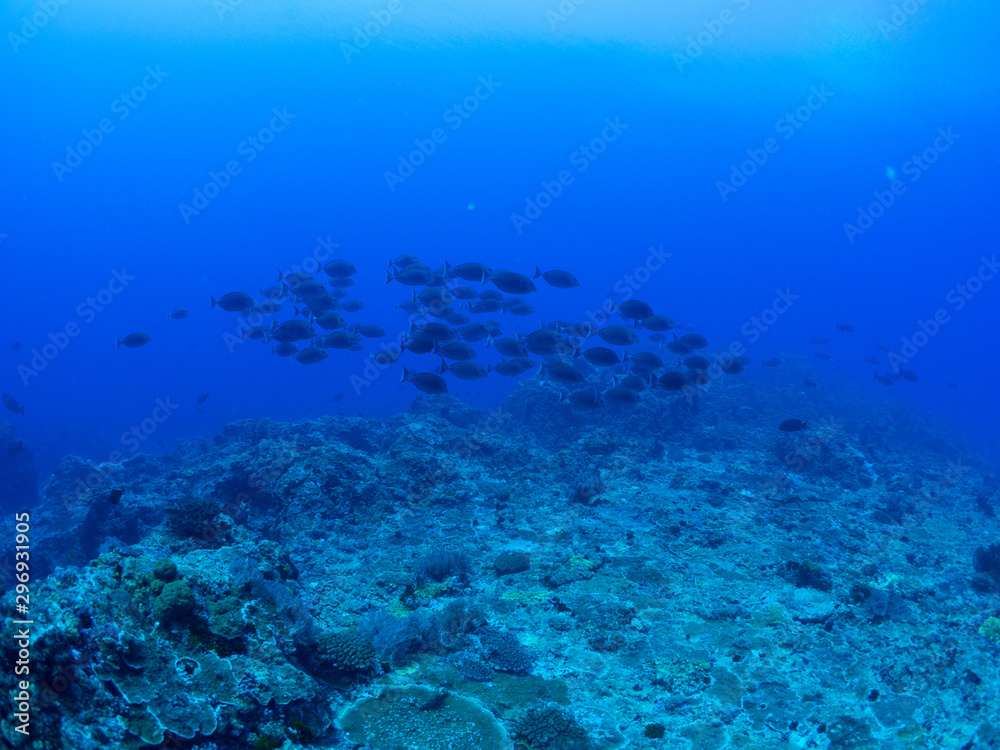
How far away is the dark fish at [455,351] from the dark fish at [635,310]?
344 centimetres

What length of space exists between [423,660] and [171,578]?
2.51 metres

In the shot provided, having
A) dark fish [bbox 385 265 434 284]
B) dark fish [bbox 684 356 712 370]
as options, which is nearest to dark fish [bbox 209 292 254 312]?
dark fish [bbox 385 265 434 284]

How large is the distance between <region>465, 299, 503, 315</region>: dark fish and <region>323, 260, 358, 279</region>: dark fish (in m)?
3.17

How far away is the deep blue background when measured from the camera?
51.9m

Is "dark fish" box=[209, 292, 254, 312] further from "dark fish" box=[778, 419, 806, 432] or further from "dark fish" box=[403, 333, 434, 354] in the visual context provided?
"dark fish" box=[778, 419, 806, 432]

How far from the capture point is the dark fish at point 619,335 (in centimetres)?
967

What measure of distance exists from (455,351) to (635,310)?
4.01 meters

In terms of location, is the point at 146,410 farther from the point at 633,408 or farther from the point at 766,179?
the point at 766,179

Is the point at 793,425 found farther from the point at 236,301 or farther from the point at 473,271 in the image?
the point at 236,301

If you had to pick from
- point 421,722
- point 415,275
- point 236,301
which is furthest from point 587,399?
point 236,301

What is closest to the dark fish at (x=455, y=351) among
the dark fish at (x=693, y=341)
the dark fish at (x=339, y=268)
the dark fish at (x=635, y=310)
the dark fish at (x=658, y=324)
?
the dark fish at (x=635, y=310)

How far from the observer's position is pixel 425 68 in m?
72.8

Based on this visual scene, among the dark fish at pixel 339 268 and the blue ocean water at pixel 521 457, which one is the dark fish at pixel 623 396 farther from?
the dark fish at pixel 339 268

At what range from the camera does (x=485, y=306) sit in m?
11.9
